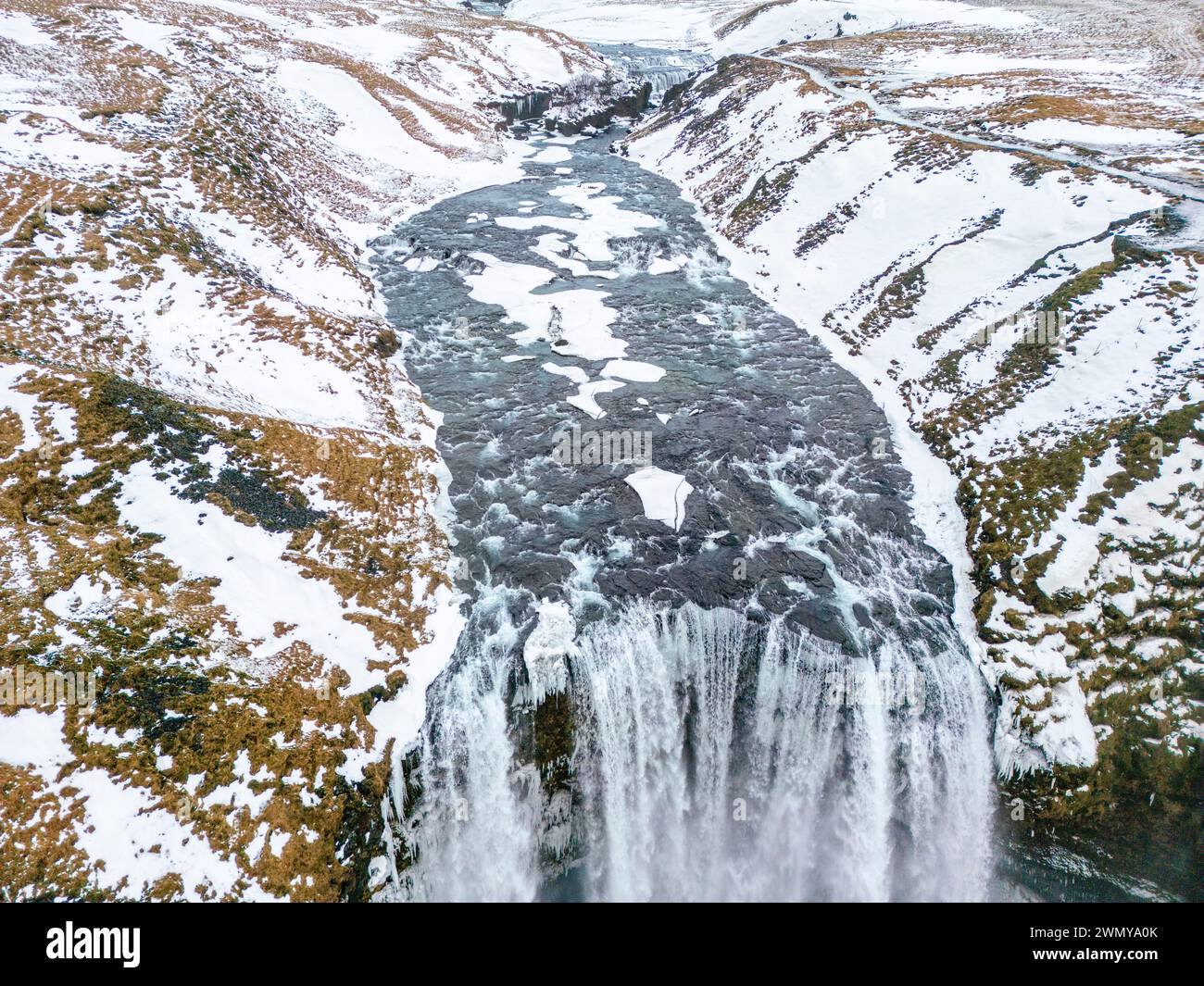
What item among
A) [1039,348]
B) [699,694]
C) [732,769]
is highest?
[1039,348]

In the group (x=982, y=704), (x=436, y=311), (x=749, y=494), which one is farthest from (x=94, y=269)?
(x=982, y=704)

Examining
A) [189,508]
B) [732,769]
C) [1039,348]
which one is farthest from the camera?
[1039,348]
